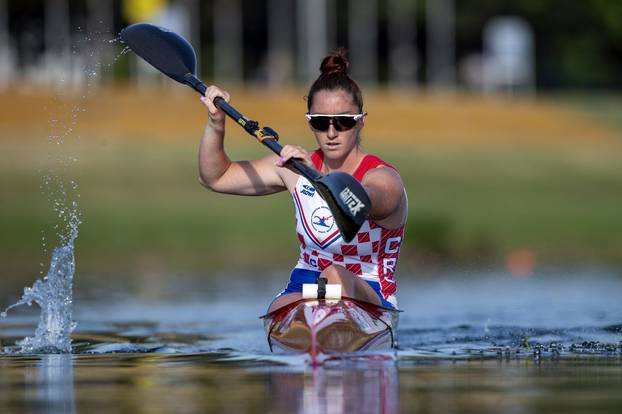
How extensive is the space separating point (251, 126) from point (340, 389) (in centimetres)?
275

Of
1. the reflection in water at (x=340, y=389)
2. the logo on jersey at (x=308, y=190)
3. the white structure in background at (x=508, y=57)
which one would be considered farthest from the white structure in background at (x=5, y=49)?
the reflection in water at (x=340, y=389)

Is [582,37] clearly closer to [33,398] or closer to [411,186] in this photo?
[411,186]

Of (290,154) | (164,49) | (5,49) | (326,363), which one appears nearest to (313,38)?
(5,49)

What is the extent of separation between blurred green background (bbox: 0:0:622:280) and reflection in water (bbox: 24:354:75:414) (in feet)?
18.0

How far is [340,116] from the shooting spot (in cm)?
929

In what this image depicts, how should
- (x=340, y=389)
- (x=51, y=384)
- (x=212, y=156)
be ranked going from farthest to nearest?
(x=212, y=156) < (x=51, y=384) < (x=340, y=389)

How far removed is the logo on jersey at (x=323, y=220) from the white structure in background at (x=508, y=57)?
56.6 metres

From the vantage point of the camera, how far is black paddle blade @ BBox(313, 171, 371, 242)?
8.80 meters

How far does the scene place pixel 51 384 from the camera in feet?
26.6

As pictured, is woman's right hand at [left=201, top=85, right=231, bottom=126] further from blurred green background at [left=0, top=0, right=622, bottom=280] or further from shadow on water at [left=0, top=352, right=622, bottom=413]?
blurred green background at [left=0, top=0, right=622, bottom=280]

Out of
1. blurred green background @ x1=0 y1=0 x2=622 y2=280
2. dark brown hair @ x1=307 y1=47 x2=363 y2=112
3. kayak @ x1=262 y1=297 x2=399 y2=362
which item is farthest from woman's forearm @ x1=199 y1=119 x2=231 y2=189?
blurred green background @ x1=0 y1=0 x2=622 y2=280

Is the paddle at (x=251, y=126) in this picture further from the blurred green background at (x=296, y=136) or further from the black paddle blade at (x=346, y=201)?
the blurred green background at (x=296, y=136)

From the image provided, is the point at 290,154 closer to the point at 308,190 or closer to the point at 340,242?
the point at 308,190

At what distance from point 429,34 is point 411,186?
4165 cm
